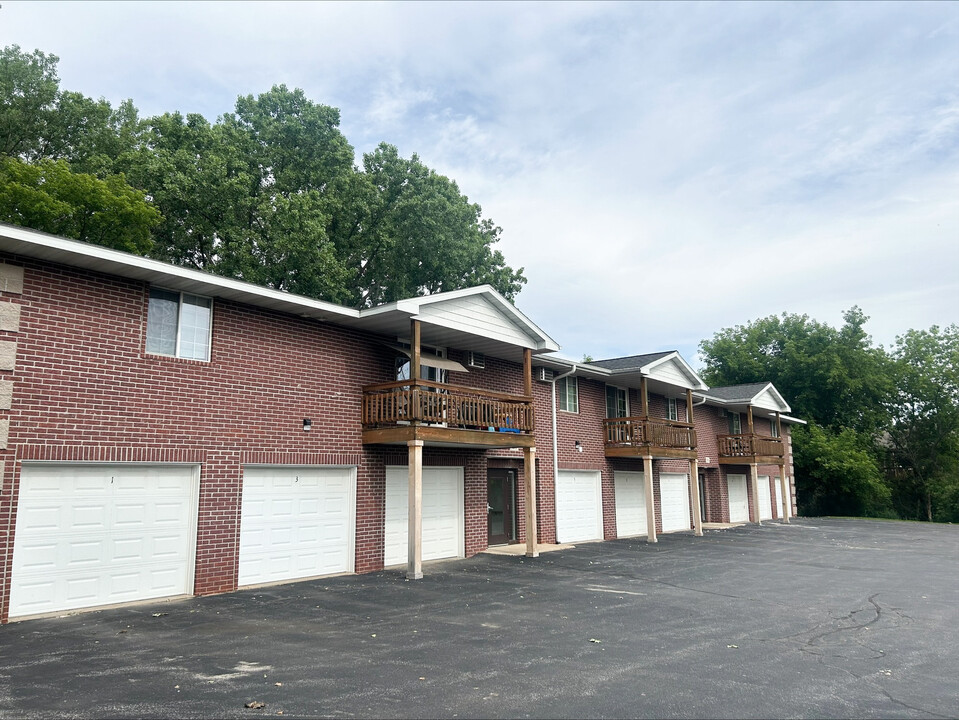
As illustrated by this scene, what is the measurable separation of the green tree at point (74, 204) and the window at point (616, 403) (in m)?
16.7

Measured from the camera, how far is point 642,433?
21.6m

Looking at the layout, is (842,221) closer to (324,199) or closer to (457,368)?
(457,368)

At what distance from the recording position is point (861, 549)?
1958cm

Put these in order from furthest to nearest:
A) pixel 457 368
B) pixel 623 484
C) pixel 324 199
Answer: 1. pixel 324 199
2. pixel 623 484
3. pixel 457 368

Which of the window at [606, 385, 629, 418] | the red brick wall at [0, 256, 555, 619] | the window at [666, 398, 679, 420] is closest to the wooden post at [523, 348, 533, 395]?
the red brick wall at [0, 256, 555, 619]

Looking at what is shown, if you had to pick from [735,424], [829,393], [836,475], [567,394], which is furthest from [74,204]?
[829,393]

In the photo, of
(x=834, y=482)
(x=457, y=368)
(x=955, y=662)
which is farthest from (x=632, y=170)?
(x=834, y=482)

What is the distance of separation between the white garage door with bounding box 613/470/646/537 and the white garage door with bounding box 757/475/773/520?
1276 cm

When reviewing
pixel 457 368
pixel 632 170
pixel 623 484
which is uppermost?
pixel 632 170

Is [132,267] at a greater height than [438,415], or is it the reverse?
[132,267]

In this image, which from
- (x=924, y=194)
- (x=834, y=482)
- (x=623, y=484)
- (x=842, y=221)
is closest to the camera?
(x=924, y=194)

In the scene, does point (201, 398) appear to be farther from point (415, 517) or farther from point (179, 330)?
point (415, 517)

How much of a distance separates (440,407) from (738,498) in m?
22.8

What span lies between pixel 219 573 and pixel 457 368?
6.89 meters
